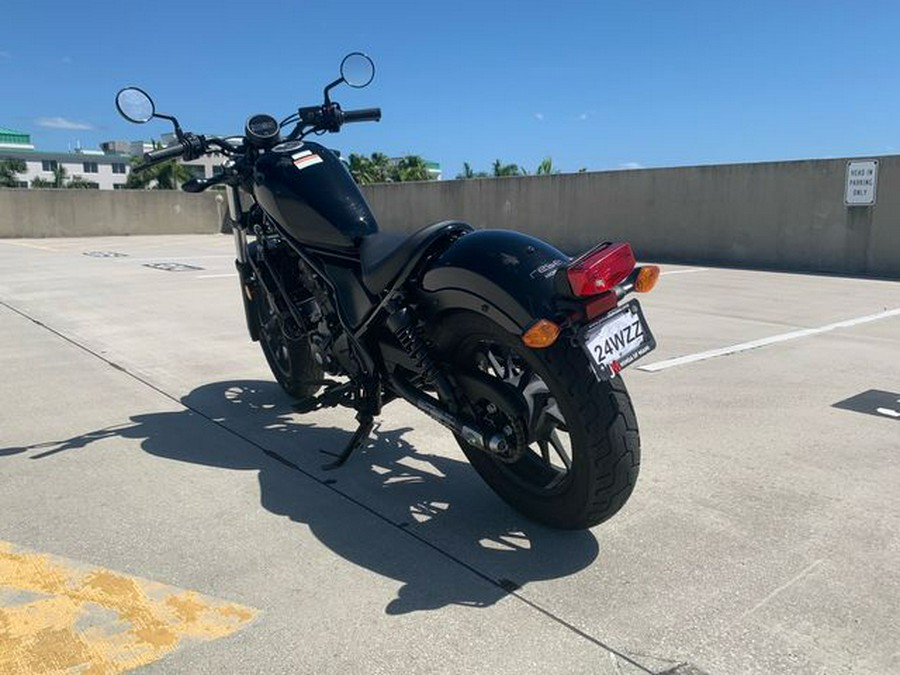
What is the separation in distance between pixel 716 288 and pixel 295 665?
10.6 metres

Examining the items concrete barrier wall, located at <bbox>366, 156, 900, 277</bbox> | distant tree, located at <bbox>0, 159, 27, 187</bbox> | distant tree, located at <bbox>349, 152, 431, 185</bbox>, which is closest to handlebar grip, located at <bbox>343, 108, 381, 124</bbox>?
concrete barrier wall, located at <bbox>366, 156, 900, 277</bbox>

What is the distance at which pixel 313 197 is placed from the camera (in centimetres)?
386

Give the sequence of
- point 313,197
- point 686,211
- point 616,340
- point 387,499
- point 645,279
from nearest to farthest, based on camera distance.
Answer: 1. point 616,340
2. point 645,279
3. point 387,499
4. point 313,197
5. point 686,211

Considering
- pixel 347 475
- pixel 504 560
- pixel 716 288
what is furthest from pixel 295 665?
pixel 716 288

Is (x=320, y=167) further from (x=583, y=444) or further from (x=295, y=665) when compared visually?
(x=295, y=665)

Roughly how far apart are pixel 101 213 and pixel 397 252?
2637 centimetres

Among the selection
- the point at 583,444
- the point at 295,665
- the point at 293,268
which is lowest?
the point at 295,665

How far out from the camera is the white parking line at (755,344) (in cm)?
611

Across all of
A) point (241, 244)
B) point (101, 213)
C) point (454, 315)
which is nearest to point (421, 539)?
point (454, 315)

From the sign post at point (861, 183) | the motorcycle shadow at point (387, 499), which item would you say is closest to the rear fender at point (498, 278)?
the motorcycle shadow at point (387, 499)

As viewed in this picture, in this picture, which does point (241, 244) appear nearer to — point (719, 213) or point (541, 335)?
point (541, 335)

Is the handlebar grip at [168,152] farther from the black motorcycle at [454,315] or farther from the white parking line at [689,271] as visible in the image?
the white parking line at [689,271]

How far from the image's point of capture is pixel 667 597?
2.60 metres

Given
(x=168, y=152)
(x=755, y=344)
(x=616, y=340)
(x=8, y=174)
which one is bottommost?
(x=755, y=344)
